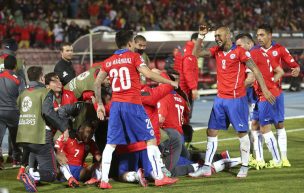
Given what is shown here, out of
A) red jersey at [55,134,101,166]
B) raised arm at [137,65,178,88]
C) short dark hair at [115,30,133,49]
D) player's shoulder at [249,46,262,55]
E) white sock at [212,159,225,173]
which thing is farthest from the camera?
player's shoulder at [249,46,262,55]

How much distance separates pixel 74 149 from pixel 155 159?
1.40 metres

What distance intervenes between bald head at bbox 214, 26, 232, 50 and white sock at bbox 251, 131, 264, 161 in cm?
188

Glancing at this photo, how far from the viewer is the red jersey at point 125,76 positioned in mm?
9992

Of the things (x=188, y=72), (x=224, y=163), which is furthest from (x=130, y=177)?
(x=188, y=72)

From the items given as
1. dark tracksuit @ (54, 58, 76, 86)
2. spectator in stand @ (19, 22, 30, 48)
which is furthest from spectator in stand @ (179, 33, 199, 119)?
spectator in stand @ (19, 22, 30, 48)

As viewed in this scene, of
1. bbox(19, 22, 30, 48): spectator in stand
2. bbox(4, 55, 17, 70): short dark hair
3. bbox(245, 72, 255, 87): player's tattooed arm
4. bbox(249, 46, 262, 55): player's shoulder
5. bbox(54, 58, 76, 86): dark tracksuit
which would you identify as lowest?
bbox(245, 72, 255, 87): player's tattooed arm

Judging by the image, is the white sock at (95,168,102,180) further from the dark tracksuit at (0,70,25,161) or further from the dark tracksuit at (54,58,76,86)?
the dark tracksuit at (54,58,76,86)

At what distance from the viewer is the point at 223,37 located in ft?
35.3

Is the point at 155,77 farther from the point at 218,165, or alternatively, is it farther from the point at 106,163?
the point at 218,165

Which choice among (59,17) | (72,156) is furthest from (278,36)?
(72,156)

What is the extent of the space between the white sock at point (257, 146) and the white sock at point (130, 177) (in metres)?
2.31

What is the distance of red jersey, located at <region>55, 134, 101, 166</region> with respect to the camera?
10.7 metres

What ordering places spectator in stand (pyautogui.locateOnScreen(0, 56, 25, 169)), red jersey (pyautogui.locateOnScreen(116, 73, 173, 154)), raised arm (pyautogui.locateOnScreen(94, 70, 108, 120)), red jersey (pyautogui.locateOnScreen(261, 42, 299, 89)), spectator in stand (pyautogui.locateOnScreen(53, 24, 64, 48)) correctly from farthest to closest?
spectator in stand (pyautogui.locateOnScreen(53, 24, 64, 48)) → spectator in stand (pyautogui.locateOnScreen(0, 56, 25, 169)) → red jersey (pyautogui.locateOnScreen(261, 42, 299, 89)) → red jersey (pyautogui.locateOnScreen(116, 73, 173, 154)) → raised arm (pyautogui.locateOnScreen(94, 70, 108, 120))

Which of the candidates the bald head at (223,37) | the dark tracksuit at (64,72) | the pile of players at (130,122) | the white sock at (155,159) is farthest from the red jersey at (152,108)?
the dark tracksuit at (64,72)
